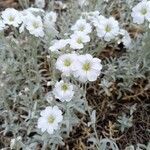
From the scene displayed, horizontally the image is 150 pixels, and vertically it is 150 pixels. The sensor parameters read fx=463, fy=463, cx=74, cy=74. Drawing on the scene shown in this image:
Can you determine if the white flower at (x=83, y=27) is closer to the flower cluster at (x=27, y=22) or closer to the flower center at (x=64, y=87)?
the flower cluster at (x=27, y=22)

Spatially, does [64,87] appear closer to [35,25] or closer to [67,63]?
[67,63]

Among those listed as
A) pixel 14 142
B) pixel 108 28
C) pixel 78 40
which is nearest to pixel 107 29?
pixel 108 28

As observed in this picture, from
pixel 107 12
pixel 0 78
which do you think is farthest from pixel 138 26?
pixel 0 78

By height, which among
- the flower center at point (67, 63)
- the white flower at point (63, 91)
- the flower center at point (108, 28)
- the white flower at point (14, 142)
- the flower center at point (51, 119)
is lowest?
the white flower at point (14, 142)

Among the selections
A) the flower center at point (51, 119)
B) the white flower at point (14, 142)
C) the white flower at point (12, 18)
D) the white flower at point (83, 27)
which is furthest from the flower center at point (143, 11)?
the white flower at point (14, 142)

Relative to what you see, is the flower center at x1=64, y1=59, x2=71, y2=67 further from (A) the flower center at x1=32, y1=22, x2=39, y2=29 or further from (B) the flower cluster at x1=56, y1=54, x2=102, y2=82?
(A) the flower center at x1=32, y1=22, x2=39, y2=29

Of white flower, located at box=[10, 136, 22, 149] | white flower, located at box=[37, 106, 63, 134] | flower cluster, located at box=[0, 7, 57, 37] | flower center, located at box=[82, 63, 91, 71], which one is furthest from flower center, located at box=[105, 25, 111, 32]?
white flower, located at box=[10, 136, 22, 149]

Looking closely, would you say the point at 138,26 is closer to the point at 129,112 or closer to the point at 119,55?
the point at 119,55
